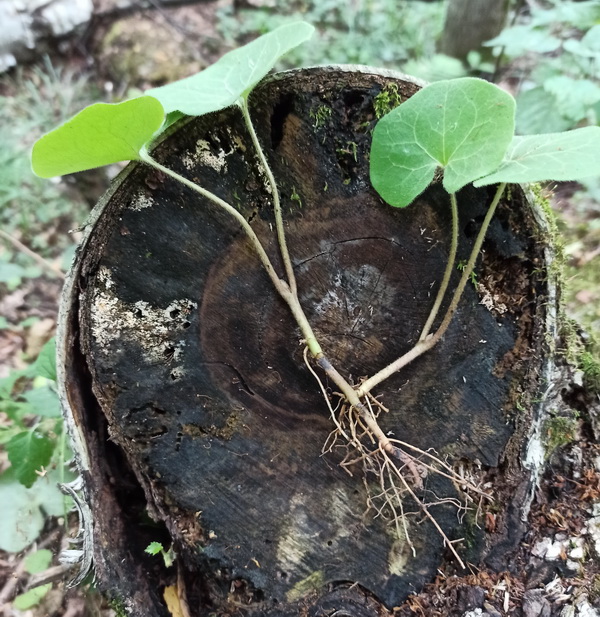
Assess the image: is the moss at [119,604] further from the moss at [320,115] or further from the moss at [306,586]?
the moss at [320,115]

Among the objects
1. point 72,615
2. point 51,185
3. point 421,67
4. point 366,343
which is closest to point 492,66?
point 421,67

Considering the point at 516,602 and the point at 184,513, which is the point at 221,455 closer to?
the point at 184,513

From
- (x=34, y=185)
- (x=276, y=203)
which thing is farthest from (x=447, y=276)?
(x=34, y=185)

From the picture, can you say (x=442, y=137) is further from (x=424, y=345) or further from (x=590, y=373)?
(x=590, y=373)

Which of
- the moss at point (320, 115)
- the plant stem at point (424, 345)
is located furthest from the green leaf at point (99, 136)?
the plant stem at point (424, 345)

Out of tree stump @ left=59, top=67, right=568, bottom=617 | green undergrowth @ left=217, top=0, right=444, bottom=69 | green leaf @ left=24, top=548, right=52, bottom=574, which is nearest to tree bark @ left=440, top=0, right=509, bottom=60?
green undergrowth @ left=217, top=0, right=444, bottom=69
